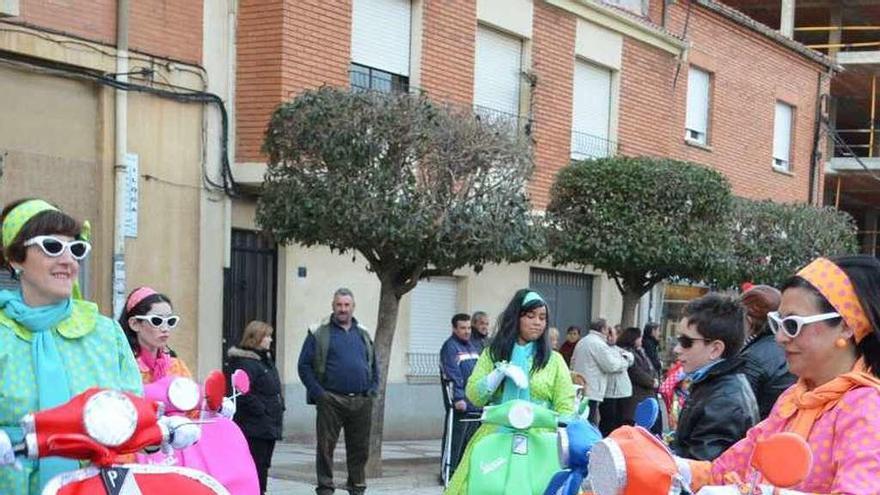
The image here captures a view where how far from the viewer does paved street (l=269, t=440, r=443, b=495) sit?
37.6 ft

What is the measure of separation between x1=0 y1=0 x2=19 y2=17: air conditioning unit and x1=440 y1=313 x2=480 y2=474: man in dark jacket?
203 inches

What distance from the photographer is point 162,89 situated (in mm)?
12766

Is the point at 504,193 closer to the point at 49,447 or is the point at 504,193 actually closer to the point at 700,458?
the point at 700,458

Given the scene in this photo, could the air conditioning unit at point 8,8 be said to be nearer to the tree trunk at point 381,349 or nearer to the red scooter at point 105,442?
the tree trunk at point 381,349

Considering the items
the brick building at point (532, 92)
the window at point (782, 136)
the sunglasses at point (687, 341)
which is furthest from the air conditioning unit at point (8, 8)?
the window at point (782, 136)

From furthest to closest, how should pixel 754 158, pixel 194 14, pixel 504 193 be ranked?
pixel 754 158 < pixel 194 14 < pixel 504 193

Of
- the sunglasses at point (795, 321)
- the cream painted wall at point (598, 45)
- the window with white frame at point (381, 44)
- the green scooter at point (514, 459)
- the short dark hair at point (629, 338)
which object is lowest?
the short dark hair at point (629, 338)

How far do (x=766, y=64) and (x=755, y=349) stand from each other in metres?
20.1

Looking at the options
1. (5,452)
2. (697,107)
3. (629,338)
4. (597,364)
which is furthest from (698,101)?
(5,452)

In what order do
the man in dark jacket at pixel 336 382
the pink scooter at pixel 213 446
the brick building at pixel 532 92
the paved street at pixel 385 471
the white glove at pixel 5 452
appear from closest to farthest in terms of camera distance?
1. the white glove at pixel 5 452
2. the pink scooter at pixel 213 446
3. the man in dark jacket at pixel 336 382
4. the paved street at pixel 385 471
5. the brick building at pixel 532 92

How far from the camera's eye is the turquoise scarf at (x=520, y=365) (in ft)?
25.0

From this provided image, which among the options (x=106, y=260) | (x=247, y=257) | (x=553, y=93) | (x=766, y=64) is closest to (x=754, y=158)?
(x=766, y=64)

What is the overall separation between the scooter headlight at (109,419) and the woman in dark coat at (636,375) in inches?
452

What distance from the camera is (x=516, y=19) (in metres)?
17.2
